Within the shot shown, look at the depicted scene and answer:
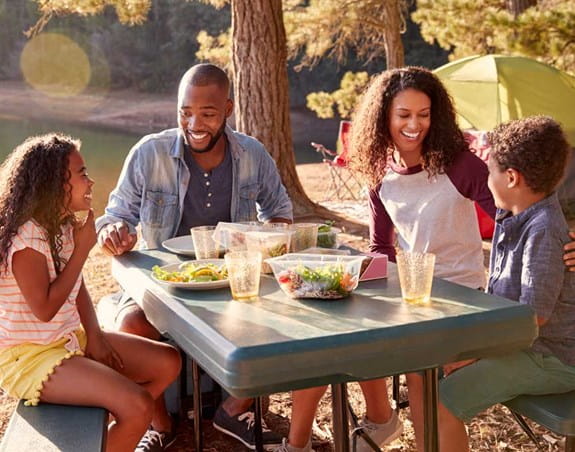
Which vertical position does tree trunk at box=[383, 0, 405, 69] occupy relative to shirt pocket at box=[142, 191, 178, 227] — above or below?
above

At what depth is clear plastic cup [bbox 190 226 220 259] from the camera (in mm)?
2227

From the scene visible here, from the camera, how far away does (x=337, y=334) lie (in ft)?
4.94

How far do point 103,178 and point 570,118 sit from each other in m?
9.21

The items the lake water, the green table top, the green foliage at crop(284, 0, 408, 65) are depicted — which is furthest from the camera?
the lake water

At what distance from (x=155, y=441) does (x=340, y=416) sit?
1.02 m

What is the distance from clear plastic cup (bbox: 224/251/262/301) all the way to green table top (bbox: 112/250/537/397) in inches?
1.3

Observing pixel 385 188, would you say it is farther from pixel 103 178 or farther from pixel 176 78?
pixel 176 78

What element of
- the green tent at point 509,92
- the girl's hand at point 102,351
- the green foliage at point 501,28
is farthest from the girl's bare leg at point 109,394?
the green foliage at point 501,28

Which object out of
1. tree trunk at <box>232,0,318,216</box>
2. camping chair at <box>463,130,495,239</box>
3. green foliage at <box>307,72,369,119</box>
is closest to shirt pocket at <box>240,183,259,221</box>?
camping chair at <box>463,130,495,239</box>

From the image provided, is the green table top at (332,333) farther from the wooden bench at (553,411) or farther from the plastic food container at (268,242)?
the wooden bench at (553,411)

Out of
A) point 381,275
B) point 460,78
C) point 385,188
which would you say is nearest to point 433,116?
point 385,188

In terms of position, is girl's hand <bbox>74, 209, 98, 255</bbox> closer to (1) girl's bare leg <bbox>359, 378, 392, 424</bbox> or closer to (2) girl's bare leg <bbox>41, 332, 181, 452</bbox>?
(2) girl's bare leg <bbox>41, 332, 181, 452</bbox>

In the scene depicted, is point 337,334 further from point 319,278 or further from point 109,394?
point 109,394

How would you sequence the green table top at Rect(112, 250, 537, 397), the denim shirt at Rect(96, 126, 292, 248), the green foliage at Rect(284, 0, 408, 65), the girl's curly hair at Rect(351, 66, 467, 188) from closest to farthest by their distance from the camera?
the green table top at Rect(112, 250, 537, 397) → the girl's curly hair at Rect(351, 66, 467, 188) → the denim shirt at Rect(96, 126, 292, 248) → the green foliage at Rect(284, 0, 408, 65)
